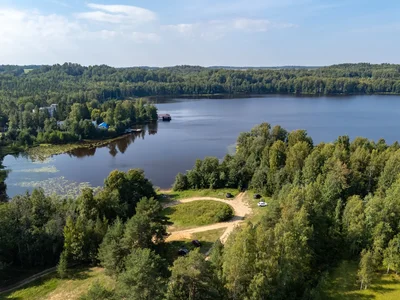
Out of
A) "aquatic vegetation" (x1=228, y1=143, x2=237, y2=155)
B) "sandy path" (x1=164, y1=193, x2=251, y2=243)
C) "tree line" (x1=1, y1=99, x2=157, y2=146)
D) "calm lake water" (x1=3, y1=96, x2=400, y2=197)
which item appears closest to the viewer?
"sandy path" (x1=164, y1=193, x2=251, y2=243)

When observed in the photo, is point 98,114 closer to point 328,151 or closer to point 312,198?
point 328,151

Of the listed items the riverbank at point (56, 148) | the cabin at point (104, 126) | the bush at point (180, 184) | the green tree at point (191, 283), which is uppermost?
the cabin at point (104, 126)

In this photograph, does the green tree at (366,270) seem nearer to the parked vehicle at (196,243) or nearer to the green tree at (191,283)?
the green tree at (191,283)

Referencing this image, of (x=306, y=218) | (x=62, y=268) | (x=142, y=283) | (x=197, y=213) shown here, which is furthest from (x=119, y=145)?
(x=142, y=283)

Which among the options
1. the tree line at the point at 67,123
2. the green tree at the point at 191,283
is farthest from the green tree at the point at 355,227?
the tree line at the point at 67,123

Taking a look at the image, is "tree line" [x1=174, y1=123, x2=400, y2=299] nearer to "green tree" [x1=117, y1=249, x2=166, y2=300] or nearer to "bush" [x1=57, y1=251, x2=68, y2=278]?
"green tree" [x1=117, y1=249, x2=166, y2=300]

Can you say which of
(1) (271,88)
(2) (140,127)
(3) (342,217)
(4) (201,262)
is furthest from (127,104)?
(1) (271,88)

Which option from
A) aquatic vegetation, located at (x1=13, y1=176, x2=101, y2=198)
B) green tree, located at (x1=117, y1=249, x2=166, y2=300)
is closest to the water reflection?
aquatic vegetation, located at (x1=13, y1=176, x2=101, y2=198)
